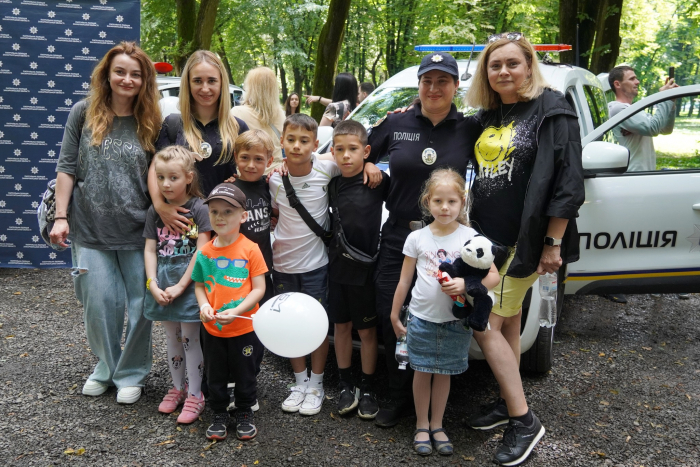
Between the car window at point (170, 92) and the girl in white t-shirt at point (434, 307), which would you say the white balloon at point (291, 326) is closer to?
the girl in white t-shirt at point (434, 307)

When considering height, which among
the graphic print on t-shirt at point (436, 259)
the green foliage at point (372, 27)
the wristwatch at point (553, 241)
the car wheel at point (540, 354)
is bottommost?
the car wheel at point (540, 354)

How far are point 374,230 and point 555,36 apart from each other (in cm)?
1677

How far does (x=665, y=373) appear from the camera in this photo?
13.8 ft

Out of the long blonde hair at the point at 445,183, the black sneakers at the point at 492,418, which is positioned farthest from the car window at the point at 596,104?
the black sneakers at the point at 492,418

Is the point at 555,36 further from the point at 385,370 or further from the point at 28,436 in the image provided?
the point at 28,436

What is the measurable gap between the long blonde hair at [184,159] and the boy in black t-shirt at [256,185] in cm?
23

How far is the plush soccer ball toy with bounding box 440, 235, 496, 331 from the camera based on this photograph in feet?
9.23

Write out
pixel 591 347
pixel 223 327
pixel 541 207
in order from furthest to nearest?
pixel 591 347 → pixel 223 327 → pixel 541 207

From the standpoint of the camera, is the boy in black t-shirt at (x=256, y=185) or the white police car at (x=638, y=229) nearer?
the boy in black t-shirt at (x=256, y=185)

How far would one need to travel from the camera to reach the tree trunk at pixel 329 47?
1235cm

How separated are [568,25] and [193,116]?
10.4 metres

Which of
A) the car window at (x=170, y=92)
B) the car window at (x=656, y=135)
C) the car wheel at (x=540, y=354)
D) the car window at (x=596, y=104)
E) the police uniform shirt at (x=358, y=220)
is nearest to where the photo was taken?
the police uniform shirt at (x=358, y=220)

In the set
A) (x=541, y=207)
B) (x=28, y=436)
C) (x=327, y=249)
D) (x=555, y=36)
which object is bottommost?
(x=28, y=436)

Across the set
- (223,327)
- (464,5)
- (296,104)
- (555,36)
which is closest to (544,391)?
(223,327)
